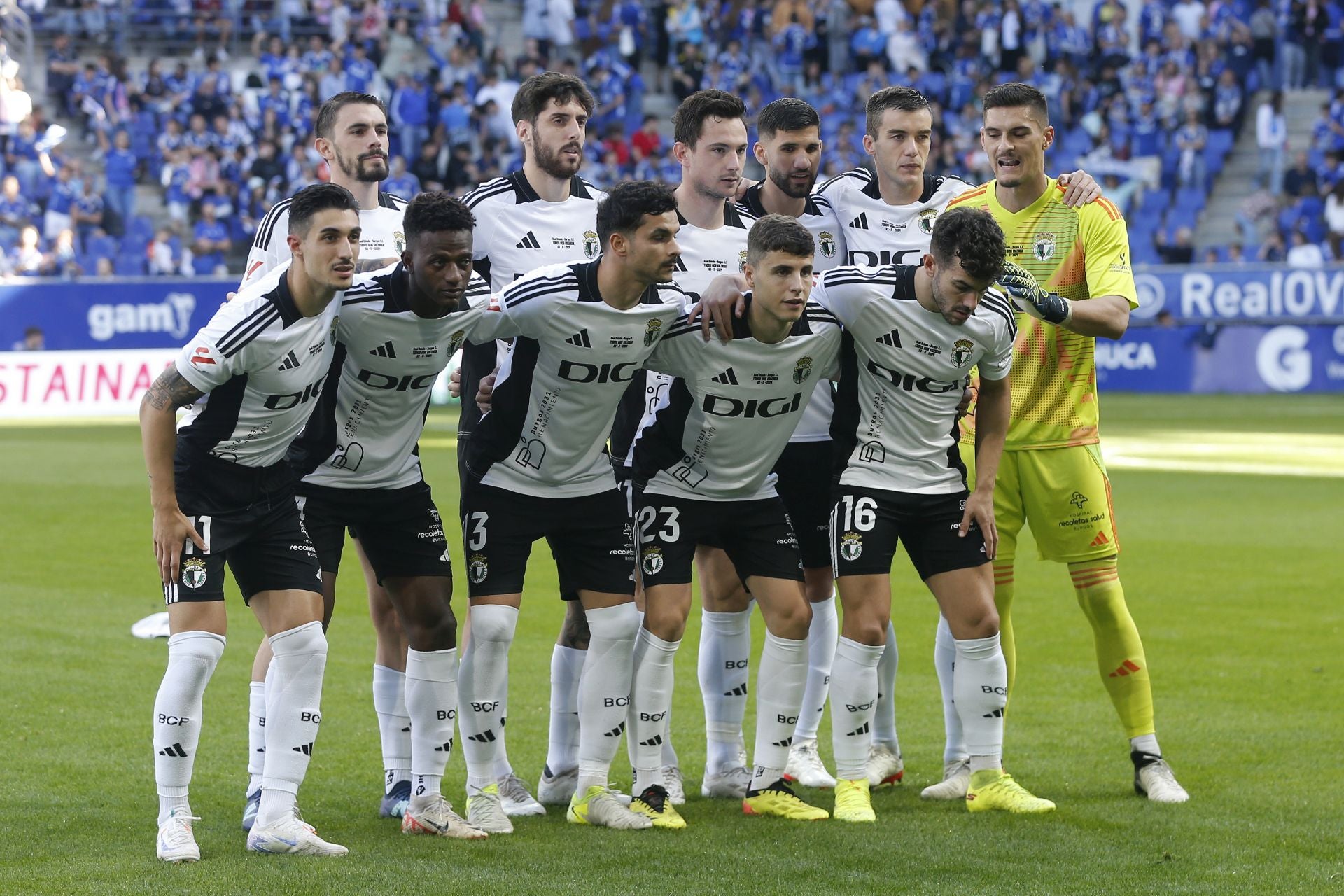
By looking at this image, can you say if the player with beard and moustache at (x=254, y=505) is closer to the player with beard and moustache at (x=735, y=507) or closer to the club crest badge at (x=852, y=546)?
the player with beard and moustache at (x=735, y=507)

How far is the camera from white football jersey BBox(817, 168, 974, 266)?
6.84m

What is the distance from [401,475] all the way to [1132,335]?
2357 centimetres

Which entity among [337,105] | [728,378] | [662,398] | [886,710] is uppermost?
[337,105]

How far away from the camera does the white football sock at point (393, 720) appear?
6.17 m

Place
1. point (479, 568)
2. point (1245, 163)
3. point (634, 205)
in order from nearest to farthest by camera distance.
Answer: point (634, 205) < point (479, 568) < point (1245, 163)

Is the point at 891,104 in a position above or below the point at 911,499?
above

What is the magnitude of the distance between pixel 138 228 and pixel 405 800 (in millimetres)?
25175

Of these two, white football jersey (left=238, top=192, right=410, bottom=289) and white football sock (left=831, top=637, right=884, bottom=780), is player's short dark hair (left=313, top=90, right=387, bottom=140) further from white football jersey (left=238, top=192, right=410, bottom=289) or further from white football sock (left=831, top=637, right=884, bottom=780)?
white football sock (left=831, top=637, right=884, bottom=780)

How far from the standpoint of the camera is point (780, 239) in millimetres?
5711

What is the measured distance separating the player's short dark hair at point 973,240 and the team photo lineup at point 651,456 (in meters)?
0.02

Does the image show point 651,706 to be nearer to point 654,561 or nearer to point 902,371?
point 654,561

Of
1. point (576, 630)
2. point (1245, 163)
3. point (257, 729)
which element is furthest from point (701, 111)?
point (1245, 163)

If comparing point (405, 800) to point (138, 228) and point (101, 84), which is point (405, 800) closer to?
point (138, 228)

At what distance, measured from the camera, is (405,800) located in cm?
602
